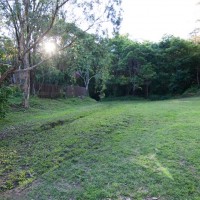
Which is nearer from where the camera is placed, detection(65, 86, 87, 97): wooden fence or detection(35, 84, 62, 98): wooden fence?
detection(35, 84, 62, 98): wooden fence

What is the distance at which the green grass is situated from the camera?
304 cm

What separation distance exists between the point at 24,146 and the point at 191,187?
3.87 meters

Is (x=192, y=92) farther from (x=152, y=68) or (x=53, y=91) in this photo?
(x=53, y=91)

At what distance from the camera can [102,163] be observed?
401 cm

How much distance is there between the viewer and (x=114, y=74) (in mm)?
23547

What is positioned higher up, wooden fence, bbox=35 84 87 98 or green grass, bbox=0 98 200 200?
wooden fence, bbox=35 84 87 98

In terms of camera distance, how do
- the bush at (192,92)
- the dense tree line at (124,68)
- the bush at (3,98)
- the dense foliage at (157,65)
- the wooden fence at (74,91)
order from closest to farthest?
1. the bush at (3,98)
2. the dense tree line at (124,68)
3. the bush at (192,92)
4. the wooden fence at (74,91)
5. the dense foliage at (157,65)

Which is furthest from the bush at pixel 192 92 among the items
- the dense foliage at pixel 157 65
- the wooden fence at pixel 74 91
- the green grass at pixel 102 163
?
the green grass at pixel 102 163

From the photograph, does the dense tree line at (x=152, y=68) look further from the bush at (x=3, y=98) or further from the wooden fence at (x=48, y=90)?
the bush at (x=3, y=98)

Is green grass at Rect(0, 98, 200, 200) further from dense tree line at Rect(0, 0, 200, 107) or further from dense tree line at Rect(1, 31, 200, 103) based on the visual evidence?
dense tree line at Rect(1, 31, 200, 103)

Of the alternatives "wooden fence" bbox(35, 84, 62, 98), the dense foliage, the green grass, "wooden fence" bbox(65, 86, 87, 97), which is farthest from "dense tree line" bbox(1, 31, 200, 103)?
the green grass

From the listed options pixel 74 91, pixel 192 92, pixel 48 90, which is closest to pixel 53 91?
pixel 48 90

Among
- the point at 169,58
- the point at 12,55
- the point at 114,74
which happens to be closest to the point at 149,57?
the point at 169,58

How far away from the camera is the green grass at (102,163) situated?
9.97 feet
